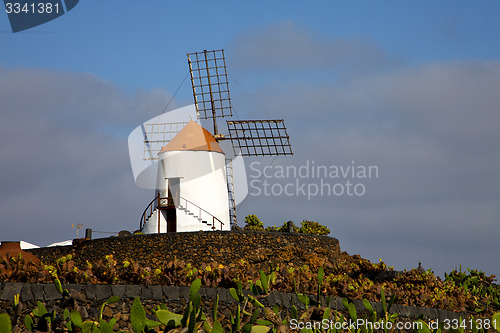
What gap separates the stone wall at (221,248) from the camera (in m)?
21.5

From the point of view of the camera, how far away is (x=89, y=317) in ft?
34.4

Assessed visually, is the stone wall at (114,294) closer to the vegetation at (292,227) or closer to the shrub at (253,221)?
the vegetation at (292,227)

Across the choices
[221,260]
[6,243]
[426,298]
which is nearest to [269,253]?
[221,260]

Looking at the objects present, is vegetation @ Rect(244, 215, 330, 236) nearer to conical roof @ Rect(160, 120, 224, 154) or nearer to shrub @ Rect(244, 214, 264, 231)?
shrub @ Rect(244, 214, 264, 231)

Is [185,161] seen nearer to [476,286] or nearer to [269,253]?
[269,253]

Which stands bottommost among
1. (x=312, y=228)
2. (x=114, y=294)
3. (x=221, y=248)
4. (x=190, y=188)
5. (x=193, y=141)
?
(x=114, y=294)

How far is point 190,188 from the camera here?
27266mm

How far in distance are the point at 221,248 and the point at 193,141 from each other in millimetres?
7921

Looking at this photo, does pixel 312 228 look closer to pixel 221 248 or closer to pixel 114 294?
pixel 221 248

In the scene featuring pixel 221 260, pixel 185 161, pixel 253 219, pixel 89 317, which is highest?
pixel 185 161

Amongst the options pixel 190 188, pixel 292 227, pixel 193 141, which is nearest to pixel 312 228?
pixel 292 227

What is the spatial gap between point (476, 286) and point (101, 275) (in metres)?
15.0

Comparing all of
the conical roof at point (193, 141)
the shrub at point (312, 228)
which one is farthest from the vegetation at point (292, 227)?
the conical roof at point (193, 141)

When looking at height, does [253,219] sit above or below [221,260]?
above
